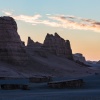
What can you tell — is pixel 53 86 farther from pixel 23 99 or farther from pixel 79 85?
pixel 23 99

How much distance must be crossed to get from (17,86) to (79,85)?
15.6 meters

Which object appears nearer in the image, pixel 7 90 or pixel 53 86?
pixel 7 90

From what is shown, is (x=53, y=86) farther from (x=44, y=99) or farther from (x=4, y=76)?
(x=4, y=76)

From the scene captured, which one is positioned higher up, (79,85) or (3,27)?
(3,27)

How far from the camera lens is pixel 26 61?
199625 mm

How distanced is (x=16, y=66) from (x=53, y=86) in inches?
3285

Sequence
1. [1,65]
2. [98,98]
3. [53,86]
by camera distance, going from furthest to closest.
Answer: [1,65] < [53,86] < [98,98]

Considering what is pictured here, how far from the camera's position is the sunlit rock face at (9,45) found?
19026cm

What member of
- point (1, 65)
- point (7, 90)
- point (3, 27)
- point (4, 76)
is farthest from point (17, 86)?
Result: point (3, 27)

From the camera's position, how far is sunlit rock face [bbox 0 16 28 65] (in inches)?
7491

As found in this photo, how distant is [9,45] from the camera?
A: 19062cm

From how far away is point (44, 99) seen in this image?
250 feet

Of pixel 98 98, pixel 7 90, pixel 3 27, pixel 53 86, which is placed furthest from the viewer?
pixel 3 27

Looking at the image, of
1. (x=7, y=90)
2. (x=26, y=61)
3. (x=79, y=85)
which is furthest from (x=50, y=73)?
(x=7, y=90)
